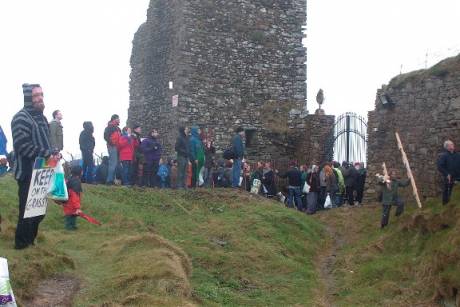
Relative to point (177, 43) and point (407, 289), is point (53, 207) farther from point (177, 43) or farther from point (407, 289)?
point (177, 43)

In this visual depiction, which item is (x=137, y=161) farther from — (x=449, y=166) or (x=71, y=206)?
(x=449, y=166)

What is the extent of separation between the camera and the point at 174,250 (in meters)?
12.0

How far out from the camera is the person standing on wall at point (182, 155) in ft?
65.0

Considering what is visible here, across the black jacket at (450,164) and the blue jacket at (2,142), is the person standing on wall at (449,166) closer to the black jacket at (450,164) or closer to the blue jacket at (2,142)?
the black jacket at (450,164)

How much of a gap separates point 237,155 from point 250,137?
6223 millimetres

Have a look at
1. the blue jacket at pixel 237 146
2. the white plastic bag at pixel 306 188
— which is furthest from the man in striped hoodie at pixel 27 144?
the white plastic bag at pixel 306 188

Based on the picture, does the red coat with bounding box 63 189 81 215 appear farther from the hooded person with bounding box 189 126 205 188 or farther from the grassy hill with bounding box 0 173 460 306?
the hooded person with bounding box 189 126 205 188

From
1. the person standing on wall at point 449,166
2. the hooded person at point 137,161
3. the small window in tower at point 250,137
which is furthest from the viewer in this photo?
the small window in tower at point 250,137

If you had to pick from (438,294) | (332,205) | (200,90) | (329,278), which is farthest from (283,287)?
(200,90)

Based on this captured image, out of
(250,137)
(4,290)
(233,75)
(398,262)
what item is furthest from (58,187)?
(250,137)

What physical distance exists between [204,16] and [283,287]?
15.5 meters

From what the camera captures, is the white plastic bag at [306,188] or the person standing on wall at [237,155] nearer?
the person standing on wall at [237,155]

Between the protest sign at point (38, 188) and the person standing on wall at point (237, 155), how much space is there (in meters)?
10.6

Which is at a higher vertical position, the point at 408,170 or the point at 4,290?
the point at 408,170
